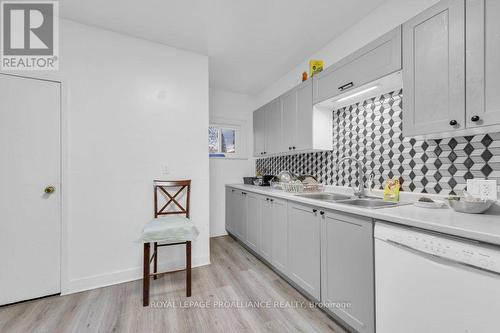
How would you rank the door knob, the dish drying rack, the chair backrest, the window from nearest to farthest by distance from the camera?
1. the door knob
2. the chair backrest
3. the dish drying rack
4. the window

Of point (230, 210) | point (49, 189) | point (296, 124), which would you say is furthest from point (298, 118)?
point (49, 189)

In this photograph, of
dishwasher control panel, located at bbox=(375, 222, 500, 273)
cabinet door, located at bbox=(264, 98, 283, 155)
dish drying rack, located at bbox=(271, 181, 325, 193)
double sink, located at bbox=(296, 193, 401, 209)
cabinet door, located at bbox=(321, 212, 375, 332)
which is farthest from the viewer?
cabinet door, located at bbox=(264, 98, 283, 155)

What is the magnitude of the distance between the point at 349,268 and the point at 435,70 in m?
1.42

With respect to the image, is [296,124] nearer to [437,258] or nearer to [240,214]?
[240,214]

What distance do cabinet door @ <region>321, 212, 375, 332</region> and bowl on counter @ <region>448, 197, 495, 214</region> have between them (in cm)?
52

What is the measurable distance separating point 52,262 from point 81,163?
98 cm

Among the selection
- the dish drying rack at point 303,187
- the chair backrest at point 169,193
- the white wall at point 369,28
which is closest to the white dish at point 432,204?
the dish drying rack at point 303,187

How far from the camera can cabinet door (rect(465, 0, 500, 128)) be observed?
1.07m

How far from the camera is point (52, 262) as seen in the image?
197 cm

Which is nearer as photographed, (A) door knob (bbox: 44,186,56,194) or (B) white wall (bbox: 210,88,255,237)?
(A) door knob (bbox: 44,186,56,194)

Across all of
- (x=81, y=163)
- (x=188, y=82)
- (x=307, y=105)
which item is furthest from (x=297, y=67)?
(x=81, y=163)

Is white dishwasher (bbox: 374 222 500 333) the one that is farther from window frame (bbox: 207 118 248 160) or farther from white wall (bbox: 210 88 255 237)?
window frame (bbox: 207 118 248 160)

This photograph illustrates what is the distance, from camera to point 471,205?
3.93 ft

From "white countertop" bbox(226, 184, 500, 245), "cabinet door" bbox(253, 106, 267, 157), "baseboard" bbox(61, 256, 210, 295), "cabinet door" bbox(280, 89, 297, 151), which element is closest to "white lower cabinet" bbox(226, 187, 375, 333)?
"white countertop" bbox(226, 184, 500, 245)
